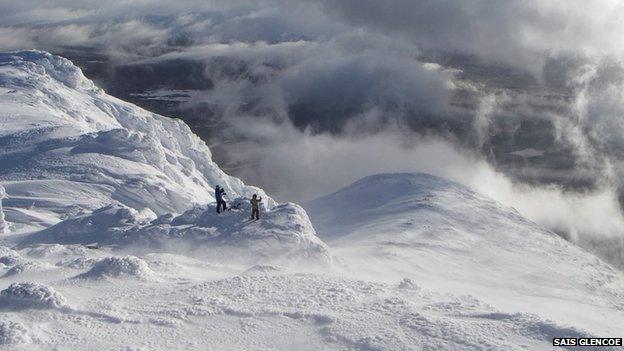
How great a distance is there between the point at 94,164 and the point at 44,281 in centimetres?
5304

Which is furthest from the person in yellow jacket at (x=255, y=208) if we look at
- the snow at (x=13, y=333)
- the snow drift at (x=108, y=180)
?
the snow at (x=13, y=333)

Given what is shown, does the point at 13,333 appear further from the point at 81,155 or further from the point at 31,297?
the point at 81,155

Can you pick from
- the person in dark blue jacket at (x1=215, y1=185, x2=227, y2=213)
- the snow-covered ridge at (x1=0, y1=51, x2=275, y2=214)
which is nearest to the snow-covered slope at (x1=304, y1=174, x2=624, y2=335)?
the person in dark blue jacket at (x1=215, y1=185, x2=227, y2=213)

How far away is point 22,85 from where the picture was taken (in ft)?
388

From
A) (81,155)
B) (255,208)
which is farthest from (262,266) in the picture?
(81,155)

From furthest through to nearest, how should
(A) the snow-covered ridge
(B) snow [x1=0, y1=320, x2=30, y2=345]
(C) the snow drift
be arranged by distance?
(A) the snow-covered ridge < (C) the snow drift < (B) snow [x1=0, y1=320, x2=30, y2=345]

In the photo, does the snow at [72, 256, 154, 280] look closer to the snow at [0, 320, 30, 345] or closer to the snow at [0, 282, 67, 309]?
the snow at [0, 282, 67, 309]

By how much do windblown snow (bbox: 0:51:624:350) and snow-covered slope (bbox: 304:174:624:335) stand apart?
26 centimetres

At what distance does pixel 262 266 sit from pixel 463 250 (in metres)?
29.7

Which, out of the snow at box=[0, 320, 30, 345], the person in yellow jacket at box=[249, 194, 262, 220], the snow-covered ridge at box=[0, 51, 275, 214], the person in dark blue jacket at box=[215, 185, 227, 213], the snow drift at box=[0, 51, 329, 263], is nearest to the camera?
the snow at box=[0, 320, 30, 345]

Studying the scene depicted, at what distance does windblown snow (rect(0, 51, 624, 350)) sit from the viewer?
24.8m

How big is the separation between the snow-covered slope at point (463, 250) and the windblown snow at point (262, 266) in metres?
0.26

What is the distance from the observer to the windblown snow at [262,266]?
2475cm

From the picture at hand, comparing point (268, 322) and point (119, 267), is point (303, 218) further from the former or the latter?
point (268, 322)
